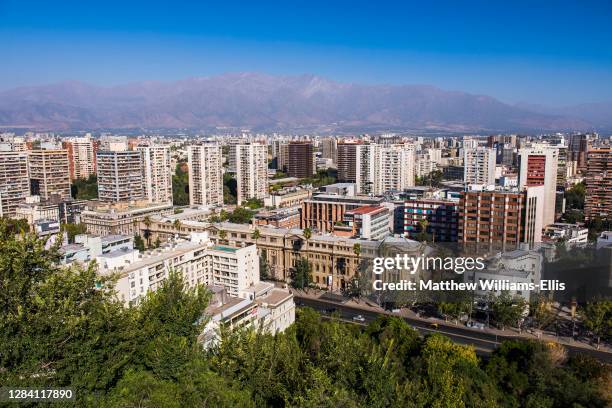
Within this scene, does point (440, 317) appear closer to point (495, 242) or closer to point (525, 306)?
point (525, 306)

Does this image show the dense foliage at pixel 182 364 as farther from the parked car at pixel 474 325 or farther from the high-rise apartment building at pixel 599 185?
the high-rise apartment building at pixel 599 185

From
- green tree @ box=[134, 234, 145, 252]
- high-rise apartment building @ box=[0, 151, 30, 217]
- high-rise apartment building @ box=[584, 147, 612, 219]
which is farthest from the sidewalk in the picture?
high-rise apartment building @ box=[0, 151, 30, 217]

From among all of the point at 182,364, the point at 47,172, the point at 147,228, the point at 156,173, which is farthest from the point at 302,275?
the point at 47,172

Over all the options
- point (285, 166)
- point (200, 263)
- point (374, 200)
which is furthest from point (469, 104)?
point (200, 263)

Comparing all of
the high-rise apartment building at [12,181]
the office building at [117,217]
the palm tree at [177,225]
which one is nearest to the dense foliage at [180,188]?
the office building at [117,217]

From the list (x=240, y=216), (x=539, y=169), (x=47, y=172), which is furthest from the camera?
(x=47, y=172)

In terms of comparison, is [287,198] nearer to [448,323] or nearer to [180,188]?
[180,188]
